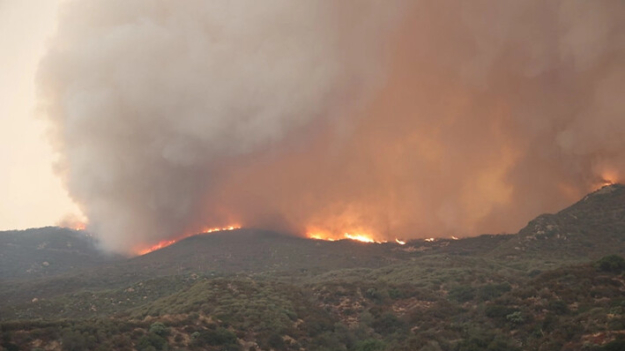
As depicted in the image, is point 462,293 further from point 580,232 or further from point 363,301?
point 580,232

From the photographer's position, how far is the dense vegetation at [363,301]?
3062cm

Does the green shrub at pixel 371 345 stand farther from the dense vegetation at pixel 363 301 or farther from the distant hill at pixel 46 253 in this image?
the distant hill at pixel 46 253

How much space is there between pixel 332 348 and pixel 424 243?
68.7 m

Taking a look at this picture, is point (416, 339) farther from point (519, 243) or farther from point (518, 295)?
point (519, 243)

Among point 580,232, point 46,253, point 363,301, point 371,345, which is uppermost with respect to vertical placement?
point 46,253

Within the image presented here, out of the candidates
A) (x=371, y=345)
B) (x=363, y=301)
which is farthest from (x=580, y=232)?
(x=371, y=345)

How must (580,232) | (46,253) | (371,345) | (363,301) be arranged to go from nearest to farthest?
1. (371,345)
2. (363,301)
3. (580,232)
4. (46,253)

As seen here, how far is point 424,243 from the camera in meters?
104

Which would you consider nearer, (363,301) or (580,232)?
(363,301)

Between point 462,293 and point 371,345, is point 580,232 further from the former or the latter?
point 371,345

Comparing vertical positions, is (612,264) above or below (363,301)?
above

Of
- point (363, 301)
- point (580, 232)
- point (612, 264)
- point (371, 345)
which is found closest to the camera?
point (371, 345)

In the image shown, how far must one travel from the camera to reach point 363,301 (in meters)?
51.4

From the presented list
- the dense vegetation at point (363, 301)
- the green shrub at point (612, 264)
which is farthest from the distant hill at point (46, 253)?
the green shrub at point (612, 264)
